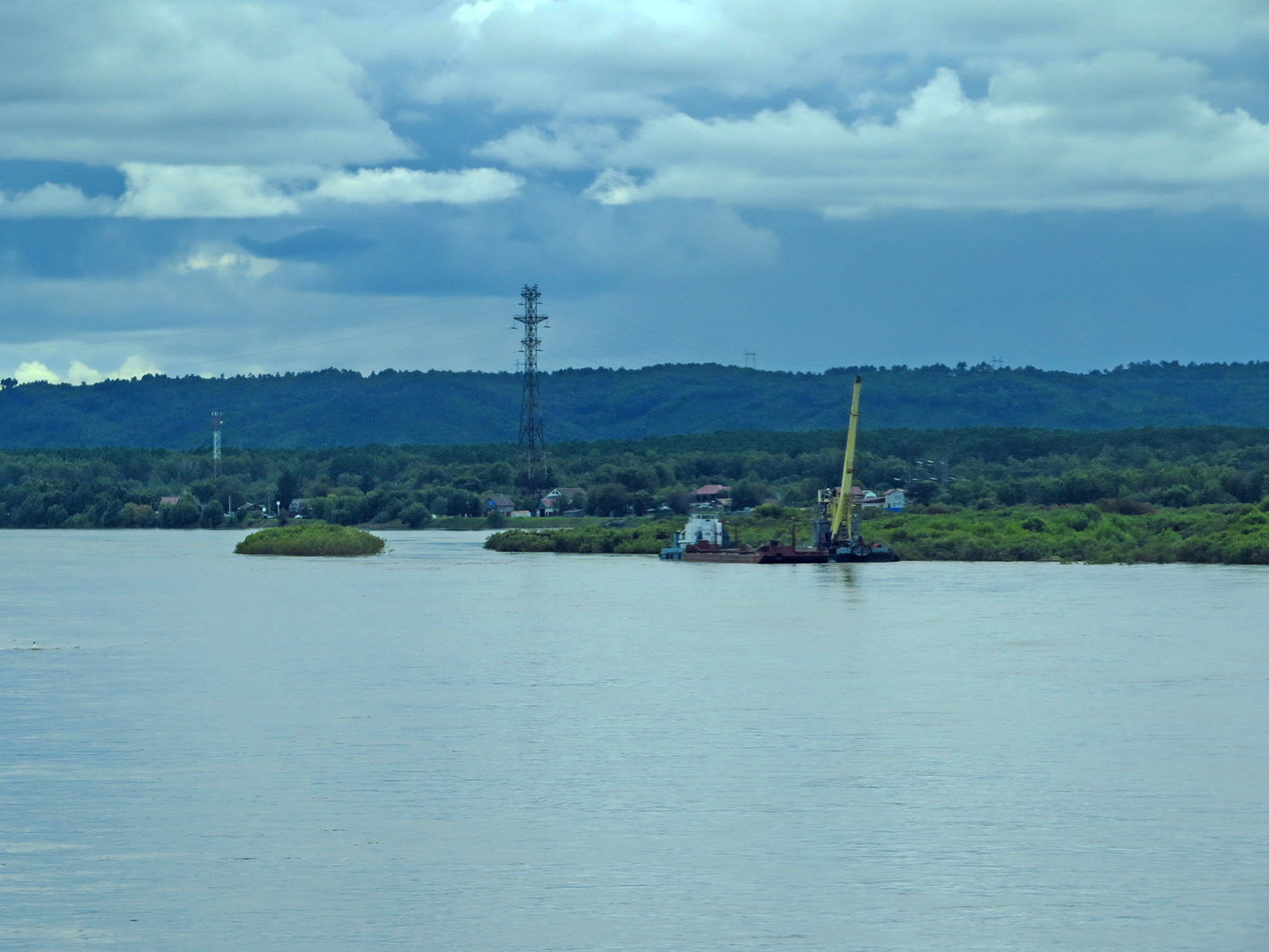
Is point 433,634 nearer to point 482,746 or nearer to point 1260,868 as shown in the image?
point 482,746

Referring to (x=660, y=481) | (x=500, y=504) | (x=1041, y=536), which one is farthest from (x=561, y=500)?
(x=1041, y=536)

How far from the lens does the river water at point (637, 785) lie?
17203 mm

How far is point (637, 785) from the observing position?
24.4m

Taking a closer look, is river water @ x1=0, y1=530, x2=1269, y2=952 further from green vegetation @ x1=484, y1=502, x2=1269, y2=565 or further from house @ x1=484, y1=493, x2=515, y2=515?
house @ x1=484, y1=493, x2=515, y2=515

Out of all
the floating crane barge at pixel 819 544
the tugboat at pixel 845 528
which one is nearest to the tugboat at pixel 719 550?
the floating crane barge at pixel 819 544

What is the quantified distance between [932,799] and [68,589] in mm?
55413

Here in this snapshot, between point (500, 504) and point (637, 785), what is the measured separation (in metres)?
145

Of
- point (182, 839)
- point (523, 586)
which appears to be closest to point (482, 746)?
point (182, 839)

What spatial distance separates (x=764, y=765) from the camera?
25938 mm

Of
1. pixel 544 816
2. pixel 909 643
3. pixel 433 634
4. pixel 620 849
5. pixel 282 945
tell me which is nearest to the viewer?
pixel 282 945

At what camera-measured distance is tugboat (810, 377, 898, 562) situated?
327ft

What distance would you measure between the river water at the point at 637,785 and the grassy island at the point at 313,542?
178ft

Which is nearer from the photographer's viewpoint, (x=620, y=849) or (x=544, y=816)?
(x=620, y=849)

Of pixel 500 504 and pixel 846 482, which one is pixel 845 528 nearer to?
pixel 846 482
